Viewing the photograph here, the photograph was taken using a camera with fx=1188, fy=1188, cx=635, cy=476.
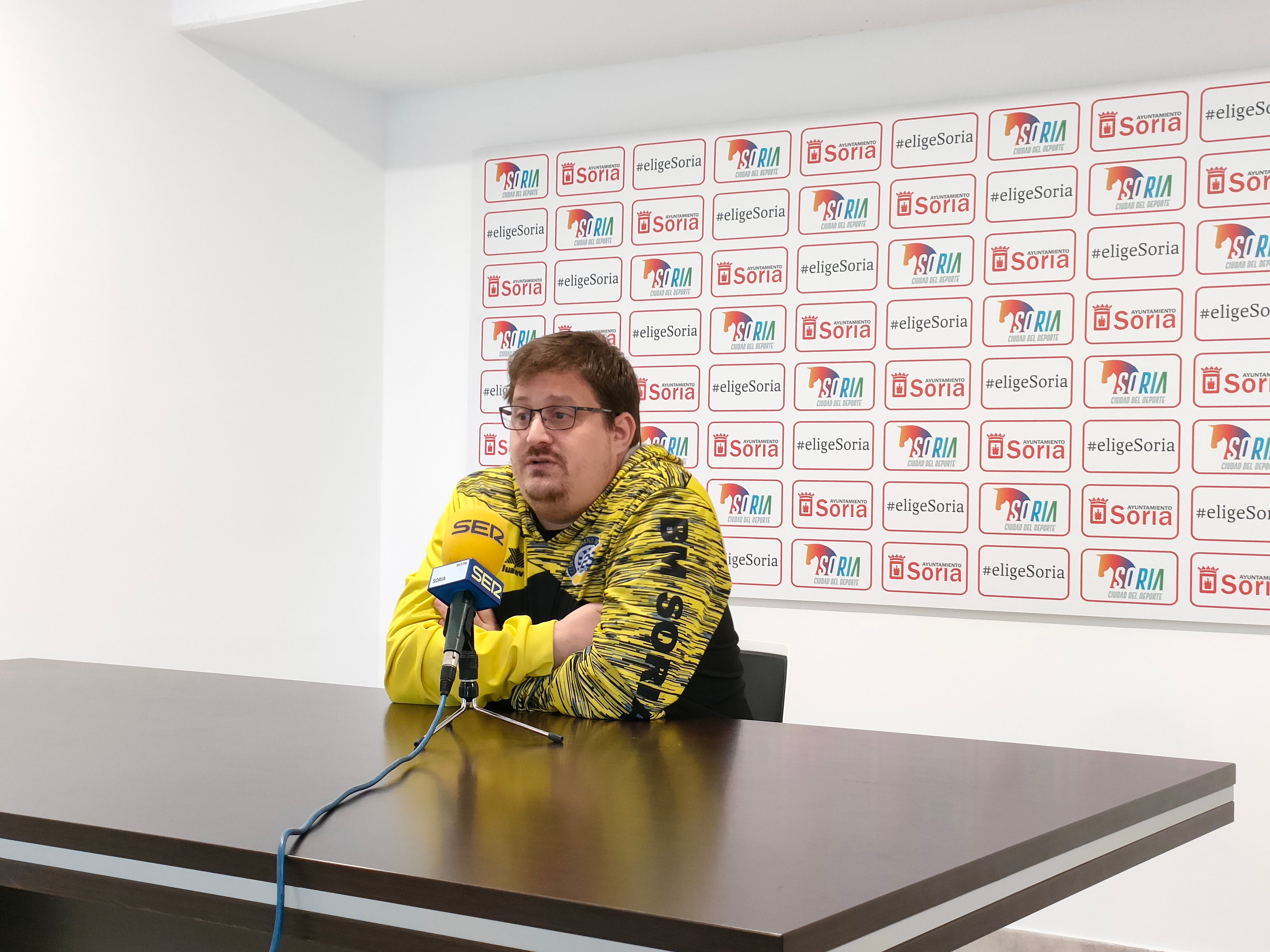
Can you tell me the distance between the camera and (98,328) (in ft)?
10.6

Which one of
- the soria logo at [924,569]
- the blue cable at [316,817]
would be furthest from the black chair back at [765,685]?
the soria logo at [924,569]

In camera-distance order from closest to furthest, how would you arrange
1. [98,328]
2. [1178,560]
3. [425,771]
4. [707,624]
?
[425,771]
[707,624]
[1178,560]
[98,328]

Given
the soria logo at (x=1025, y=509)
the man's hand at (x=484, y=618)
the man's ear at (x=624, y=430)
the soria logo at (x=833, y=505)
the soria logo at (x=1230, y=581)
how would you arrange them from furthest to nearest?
the soria logo at (x=833, y=505) < the soria logo at (x=1025, y=509) < the soria logo at (x=1230, y=581) < the man's ear at (x=624, y=430) < the man's hand at (x=484, y=618)

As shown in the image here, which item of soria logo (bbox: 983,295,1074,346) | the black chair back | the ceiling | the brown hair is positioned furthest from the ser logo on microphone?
the ceiling

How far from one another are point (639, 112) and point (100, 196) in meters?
1.59

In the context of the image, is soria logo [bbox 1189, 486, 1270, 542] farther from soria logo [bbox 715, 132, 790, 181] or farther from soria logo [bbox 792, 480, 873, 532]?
soria logo [bbox 715, 132, 790, 181]

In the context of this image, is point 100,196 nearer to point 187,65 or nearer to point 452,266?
point 187,65

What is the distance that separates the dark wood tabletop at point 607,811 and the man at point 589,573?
8 centimetres

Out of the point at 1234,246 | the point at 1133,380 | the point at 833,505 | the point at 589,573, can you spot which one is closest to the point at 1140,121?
the point at 1234,246

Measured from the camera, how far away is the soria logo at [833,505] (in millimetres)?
3357

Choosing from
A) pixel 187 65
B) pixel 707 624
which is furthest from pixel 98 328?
pixel 707 624

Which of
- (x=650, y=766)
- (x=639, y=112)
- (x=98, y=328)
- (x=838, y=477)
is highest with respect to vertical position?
(x=639, y=112)

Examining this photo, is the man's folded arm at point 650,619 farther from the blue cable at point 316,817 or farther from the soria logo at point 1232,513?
the soria logo at point 1232,513

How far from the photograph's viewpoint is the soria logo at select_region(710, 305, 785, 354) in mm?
3492
